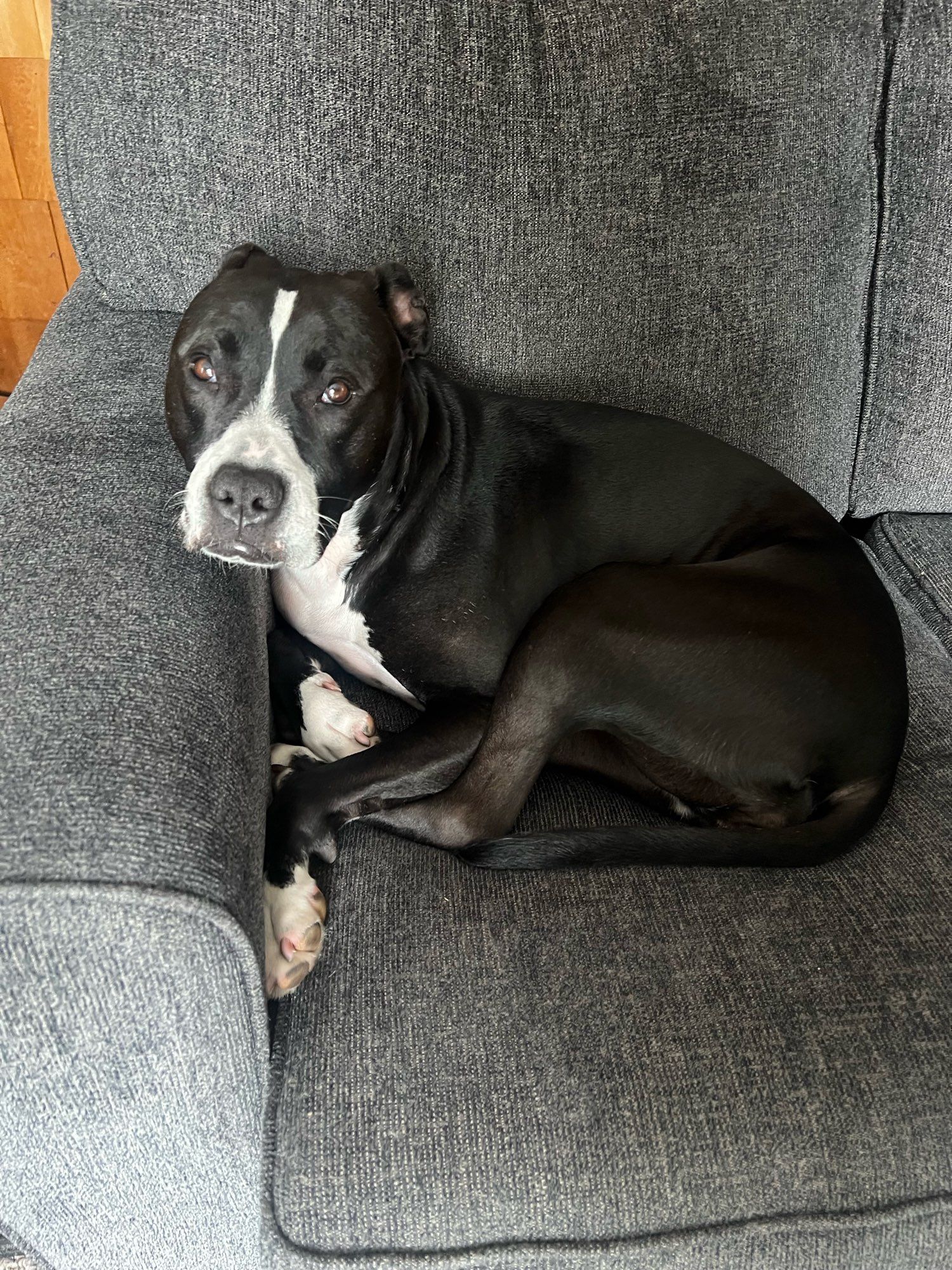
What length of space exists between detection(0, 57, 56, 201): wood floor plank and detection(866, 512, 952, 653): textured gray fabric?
7.33ft

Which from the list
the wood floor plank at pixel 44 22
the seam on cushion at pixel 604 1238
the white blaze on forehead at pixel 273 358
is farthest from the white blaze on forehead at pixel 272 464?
the wood floor plank at pixel 44 22

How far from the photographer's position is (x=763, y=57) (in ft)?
6.14

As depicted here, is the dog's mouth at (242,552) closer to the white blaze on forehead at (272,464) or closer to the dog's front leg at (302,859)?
the white blaze on forehead at (272,464)

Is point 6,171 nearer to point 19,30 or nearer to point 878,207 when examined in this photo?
point 19,30

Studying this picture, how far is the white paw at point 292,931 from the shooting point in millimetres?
1213

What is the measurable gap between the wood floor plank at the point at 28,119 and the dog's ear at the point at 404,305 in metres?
1.38

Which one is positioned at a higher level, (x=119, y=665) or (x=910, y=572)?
(x=119, y=665)

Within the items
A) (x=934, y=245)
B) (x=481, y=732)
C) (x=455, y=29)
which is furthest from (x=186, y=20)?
(x=934, y=245)

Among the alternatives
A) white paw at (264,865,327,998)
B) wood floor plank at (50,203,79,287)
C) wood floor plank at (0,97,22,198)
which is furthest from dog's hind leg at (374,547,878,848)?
wood floor plank at (0,97,22,198)

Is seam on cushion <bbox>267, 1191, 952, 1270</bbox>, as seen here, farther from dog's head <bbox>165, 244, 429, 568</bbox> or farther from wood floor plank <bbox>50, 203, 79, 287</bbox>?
wood floor plank <bbox>50, 203, 79, 287</bbox>

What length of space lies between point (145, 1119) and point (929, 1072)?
0.87 metres

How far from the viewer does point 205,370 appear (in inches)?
59.2

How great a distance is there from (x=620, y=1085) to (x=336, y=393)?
1.04m

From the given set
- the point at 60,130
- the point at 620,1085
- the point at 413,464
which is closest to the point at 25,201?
the point at 60,130
